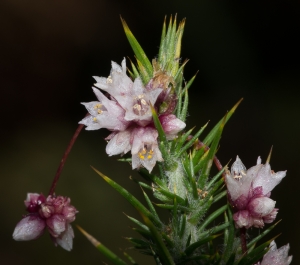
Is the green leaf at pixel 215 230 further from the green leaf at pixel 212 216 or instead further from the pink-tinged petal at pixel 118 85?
the pink-tinged petal at pixel 118 85

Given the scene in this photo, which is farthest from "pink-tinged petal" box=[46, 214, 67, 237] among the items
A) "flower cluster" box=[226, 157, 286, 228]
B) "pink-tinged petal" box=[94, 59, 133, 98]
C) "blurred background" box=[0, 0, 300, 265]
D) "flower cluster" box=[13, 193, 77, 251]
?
"blurred background" box=[0, 0, 300, 265]

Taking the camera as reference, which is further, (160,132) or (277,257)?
(277,257)

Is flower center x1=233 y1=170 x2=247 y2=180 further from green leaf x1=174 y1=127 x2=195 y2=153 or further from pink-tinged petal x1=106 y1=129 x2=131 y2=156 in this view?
pink-tinged petal x1=106 y1=129 x2=131 y2=156

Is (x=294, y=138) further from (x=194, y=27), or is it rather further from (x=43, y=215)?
(x=43, y=215)

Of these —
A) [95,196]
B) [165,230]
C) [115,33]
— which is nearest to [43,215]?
[165,230]

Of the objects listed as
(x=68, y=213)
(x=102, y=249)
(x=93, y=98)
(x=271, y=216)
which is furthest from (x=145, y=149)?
(x=93, y=98)

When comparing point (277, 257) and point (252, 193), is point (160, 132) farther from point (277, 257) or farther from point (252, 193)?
point (277, 257)

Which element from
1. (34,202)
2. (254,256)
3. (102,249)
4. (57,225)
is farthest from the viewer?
(34,202)
